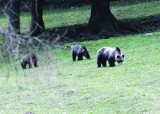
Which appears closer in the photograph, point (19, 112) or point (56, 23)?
point (19, 112)

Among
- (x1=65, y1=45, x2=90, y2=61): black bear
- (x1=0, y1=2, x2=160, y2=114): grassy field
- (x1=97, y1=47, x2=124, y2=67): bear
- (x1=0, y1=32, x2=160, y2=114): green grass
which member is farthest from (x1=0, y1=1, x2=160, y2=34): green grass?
(x1=0, y1=32, x2=160, y2=114): green grass

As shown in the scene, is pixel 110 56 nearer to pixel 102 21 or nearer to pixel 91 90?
pixel 91 90

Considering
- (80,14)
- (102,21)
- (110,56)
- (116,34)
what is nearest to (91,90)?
(110,56)

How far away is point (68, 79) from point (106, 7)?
14.1m

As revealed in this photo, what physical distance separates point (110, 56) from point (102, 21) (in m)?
11.6

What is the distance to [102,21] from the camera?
33.2 metres

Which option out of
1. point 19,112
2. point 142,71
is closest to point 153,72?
point 142,71

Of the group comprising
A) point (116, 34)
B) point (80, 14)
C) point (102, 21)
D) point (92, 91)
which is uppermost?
point (80, 14)

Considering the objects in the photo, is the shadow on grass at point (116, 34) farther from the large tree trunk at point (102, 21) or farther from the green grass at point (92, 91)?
the green grass at point (92, 91)

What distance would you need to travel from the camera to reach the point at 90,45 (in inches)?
1164

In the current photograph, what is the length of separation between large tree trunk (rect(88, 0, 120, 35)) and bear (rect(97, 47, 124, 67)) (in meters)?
10.8

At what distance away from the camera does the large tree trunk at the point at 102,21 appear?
109ft

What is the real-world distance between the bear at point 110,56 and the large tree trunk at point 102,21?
35.3 ft

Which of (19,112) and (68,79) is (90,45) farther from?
(19,112)
